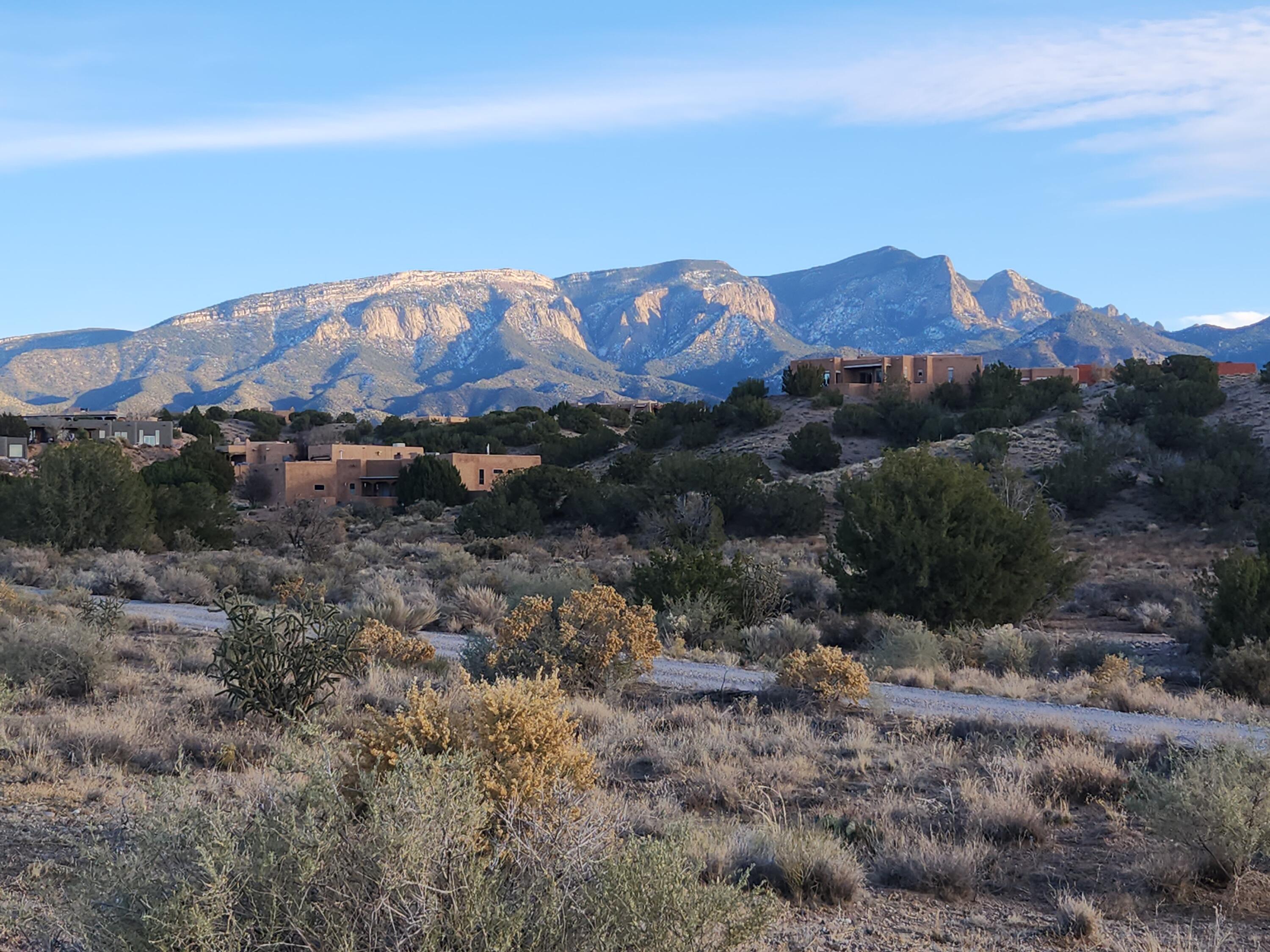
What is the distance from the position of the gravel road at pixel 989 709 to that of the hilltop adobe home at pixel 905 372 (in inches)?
2338

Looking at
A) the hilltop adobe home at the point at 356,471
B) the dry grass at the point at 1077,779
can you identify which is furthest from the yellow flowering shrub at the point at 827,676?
the hilltop adobe home at the point at 356,471

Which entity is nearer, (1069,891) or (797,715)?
(1069,891)

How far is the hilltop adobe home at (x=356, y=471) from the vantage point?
6562 centimetres

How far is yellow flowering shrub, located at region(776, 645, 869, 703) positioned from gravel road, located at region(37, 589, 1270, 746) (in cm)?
21

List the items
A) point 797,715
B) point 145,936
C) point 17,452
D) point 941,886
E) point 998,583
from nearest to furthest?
point 145,936, point 941,886, point 797,715, point 998,583, point 17,452

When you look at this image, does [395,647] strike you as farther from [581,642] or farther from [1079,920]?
[1079,920]

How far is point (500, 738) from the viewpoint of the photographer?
5465 millimetres

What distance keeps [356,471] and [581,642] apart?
59.0 m

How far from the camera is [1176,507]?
4372cm

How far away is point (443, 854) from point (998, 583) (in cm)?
1771

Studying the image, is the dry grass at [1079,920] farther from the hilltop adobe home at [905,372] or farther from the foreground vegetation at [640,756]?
the hilltop adobe home at [905,372]

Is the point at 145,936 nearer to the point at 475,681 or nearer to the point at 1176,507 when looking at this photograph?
the point at 475,681

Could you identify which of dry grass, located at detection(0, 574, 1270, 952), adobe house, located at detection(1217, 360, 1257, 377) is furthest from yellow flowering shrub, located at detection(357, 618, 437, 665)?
adobe house, located at detection(1217, 360, 1257, 377)

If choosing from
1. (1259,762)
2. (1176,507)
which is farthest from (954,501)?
(1176,507)
